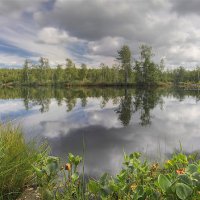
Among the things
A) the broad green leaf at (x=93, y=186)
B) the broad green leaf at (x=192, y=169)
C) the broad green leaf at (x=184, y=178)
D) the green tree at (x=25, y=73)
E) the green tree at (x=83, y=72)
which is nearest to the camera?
the broad green leaf at (x=184, y=178)

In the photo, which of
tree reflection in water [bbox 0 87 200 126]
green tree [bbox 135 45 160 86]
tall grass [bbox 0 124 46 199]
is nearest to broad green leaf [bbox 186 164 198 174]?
tall grass [bbox 0 124 46 199]

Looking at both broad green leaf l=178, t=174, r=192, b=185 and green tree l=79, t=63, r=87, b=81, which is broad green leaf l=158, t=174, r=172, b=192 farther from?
green tree l=79, t=63, r=87, b=81

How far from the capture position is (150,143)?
42.0ft

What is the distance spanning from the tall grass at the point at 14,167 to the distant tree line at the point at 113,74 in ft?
290

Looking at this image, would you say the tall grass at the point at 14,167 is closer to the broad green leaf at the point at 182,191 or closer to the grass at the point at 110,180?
the grass at the point at 110,180

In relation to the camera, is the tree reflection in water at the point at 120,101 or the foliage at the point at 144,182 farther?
the tree reflection in water at the point at 120,101

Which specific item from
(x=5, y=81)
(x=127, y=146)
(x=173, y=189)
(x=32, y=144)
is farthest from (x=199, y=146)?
(x=5, y=81)

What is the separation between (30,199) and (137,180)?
6.67 feet

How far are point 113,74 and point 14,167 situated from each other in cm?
11607

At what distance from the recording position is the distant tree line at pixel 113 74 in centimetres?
9400

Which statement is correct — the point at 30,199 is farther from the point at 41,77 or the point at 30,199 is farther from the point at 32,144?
the point at 41,77

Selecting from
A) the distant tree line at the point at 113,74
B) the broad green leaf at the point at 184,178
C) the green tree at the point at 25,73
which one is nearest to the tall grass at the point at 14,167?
the broad green leaf at the point at 184,178

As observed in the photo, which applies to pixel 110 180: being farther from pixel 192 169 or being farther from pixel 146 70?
pixel 146 70

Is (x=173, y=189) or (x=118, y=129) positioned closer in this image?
(x=173, y=189)
